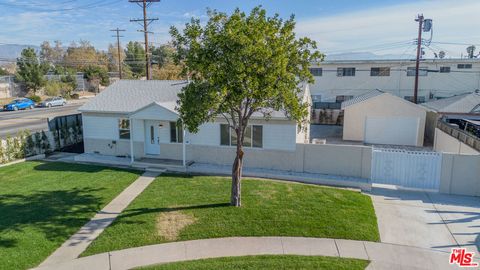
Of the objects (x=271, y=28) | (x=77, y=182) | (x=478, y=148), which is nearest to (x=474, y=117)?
(x=478, y=148)

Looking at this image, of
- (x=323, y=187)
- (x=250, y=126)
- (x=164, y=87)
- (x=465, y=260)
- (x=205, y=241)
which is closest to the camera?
(x=465, y=260)

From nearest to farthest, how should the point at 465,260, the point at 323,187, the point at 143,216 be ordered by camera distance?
1. the point at 465,260
2. the point at 143,216
3. the point at 323,187

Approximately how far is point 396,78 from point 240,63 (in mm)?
29481

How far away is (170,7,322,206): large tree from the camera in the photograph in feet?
32.6

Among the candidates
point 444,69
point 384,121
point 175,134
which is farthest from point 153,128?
point 444,69

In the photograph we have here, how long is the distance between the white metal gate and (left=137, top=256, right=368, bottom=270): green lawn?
725 centimetres

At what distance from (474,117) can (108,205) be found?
70.8 feet

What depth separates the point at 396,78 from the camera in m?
34.4

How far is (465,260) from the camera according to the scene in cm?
873

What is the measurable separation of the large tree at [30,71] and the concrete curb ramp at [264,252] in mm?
54463

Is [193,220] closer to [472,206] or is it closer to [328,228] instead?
[328,228]

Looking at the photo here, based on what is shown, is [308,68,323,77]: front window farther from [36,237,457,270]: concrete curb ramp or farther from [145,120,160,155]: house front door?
[36,237,457,270]: concrete curb ramp

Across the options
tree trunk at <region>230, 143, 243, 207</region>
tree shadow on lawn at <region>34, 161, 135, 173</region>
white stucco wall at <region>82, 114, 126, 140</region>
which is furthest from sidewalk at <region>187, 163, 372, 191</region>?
white stucco wall at <region>82, 114, 126, 140</region>

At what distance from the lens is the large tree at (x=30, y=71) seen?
52.9 metres
